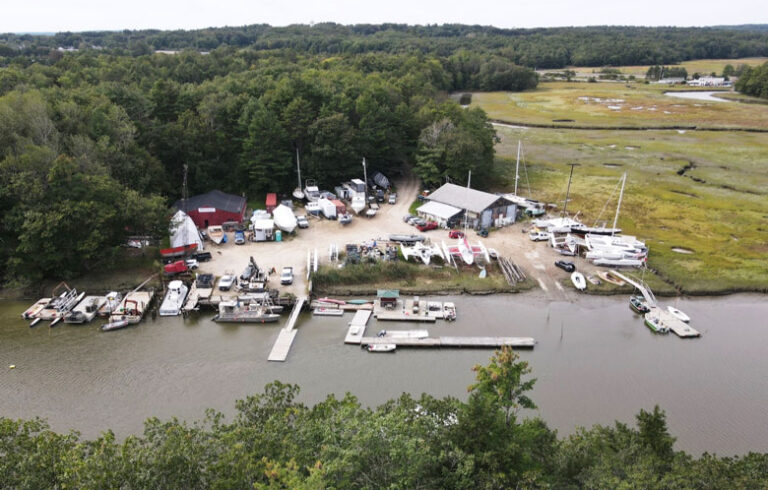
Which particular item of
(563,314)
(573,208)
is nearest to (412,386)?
(563,314)

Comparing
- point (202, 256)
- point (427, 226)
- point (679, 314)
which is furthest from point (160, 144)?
point (679, 314)

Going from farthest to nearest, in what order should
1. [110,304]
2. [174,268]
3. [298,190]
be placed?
1. [298,190]
2. [174,268]
3. [110,304]

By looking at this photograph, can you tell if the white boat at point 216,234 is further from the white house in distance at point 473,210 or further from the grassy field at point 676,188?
the grassy field at point 676,188

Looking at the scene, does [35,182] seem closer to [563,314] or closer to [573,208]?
[563,314]

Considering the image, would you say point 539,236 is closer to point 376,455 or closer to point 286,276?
point 286,276

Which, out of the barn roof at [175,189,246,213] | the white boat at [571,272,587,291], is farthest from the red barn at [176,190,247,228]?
the white boat at [571,272,587,291]

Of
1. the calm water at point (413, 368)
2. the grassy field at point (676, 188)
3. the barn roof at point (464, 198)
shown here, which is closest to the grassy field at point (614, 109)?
the grassy field at point (676, 188)
